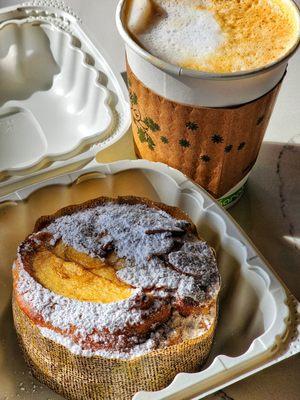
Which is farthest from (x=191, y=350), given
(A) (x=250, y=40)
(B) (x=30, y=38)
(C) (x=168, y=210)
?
(B) (x=30, y=38)

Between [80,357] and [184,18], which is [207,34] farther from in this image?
[80,357]

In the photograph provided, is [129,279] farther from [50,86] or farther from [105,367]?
[50,86]

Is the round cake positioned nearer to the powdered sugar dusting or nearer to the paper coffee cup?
the powdered sugar dusting

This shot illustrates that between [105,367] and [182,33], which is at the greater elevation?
[182,33]

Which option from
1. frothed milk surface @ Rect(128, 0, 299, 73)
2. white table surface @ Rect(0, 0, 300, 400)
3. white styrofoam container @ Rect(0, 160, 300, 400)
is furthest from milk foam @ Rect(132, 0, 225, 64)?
white table surface @ Rect(0, 0, 300, 400)

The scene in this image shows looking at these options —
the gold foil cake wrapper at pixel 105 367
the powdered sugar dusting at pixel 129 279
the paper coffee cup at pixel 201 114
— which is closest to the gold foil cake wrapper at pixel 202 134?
the paper coffee cup at pixel 201 114

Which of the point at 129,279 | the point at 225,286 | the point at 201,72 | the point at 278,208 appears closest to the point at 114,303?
the point at 129,279
